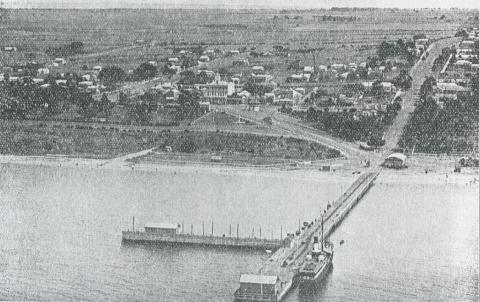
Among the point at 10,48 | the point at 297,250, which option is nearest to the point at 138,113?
the point at 10,48

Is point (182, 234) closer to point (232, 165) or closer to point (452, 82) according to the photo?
point (232, 165)

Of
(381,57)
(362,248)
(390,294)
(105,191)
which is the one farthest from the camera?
(381,57)

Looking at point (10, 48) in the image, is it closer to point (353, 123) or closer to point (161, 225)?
point (353, 123)

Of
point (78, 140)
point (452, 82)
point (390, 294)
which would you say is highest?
point (452, 82)

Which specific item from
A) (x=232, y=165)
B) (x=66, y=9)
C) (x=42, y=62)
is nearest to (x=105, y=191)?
(x=232, y=165)

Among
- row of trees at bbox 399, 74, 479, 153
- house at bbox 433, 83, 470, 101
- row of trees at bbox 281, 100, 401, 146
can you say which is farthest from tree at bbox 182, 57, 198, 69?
row of trees at bbox 399, 74, 479, 153

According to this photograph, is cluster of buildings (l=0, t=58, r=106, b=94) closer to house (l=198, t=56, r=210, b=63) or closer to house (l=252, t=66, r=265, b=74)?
house (l=198, t=56, r=210, b=63)
